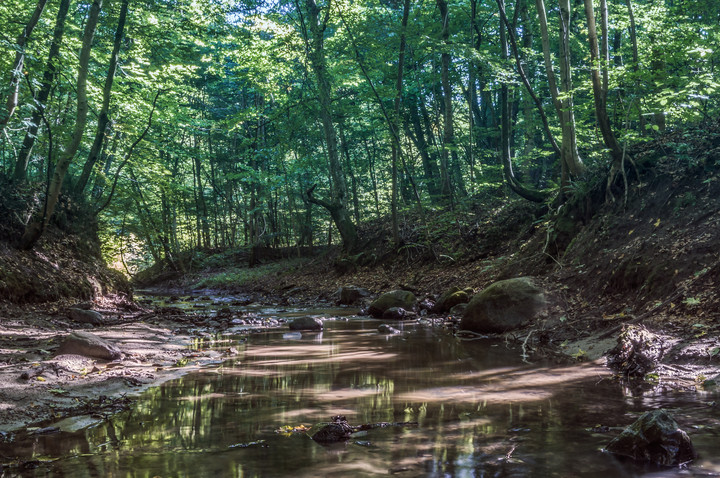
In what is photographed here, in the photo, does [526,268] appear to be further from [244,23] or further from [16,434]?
[244,23]

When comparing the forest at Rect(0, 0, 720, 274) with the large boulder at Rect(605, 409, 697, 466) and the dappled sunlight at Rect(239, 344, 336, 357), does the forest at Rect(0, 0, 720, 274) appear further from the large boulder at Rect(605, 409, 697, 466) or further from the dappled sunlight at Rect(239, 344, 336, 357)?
the dappled sunlight at Rect(239, 344, 336, 357)

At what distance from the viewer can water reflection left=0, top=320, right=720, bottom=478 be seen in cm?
284

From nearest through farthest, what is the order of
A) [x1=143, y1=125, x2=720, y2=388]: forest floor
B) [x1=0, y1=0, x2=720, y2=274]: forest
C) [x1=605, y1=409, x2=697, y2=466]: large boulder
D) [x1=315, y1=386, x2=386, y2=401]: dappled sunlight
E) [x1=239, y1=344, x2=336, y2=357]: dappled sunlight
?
[x1=605, y1=409, x2=697, y2=466]: large boulder < [x1=315, y1=386, x2=386, y2=401]: dappled sunlight < [x1=143, y1=125, x2=720, y2=388]: forest floor < [x1=239, y1=344, x2=336, y2=357]: dappled sunlight < [x1=0, y1=0, x2=720, y2=274]: forest

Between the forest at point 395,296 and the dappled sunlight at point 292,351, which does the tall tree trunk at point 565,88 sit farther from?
the dappled sunlight at point 292,351

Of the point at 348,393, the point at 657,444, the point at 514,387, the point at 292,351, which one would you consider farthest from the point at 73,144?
the point at 657,444

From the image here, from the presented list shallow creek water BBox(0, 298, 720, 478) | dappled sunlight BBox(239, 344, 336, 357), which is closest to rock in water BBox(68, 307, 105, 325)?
dappled sunlight BBox(239, 344, 336, 357)

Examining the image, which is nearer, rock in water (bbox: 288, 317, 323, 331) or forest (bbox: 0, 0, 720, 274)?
rock in water (bbox: 288, 317, 323, 331)

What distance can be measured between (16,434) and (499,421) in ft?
10.9

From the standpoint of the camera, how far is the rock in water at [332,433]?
10.9 ft

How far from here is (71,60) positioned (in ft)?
39.4

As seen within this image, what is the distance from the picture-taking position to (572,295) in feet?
26.0

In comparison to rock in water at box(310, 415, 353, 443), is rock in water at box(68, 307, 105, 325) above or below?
above

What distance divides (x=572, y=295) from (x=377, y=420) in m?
5.26

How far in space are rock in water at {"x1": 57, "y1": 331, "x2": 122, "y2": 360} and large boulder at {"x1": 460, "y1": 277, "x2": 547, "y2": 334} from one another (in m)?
5.33
